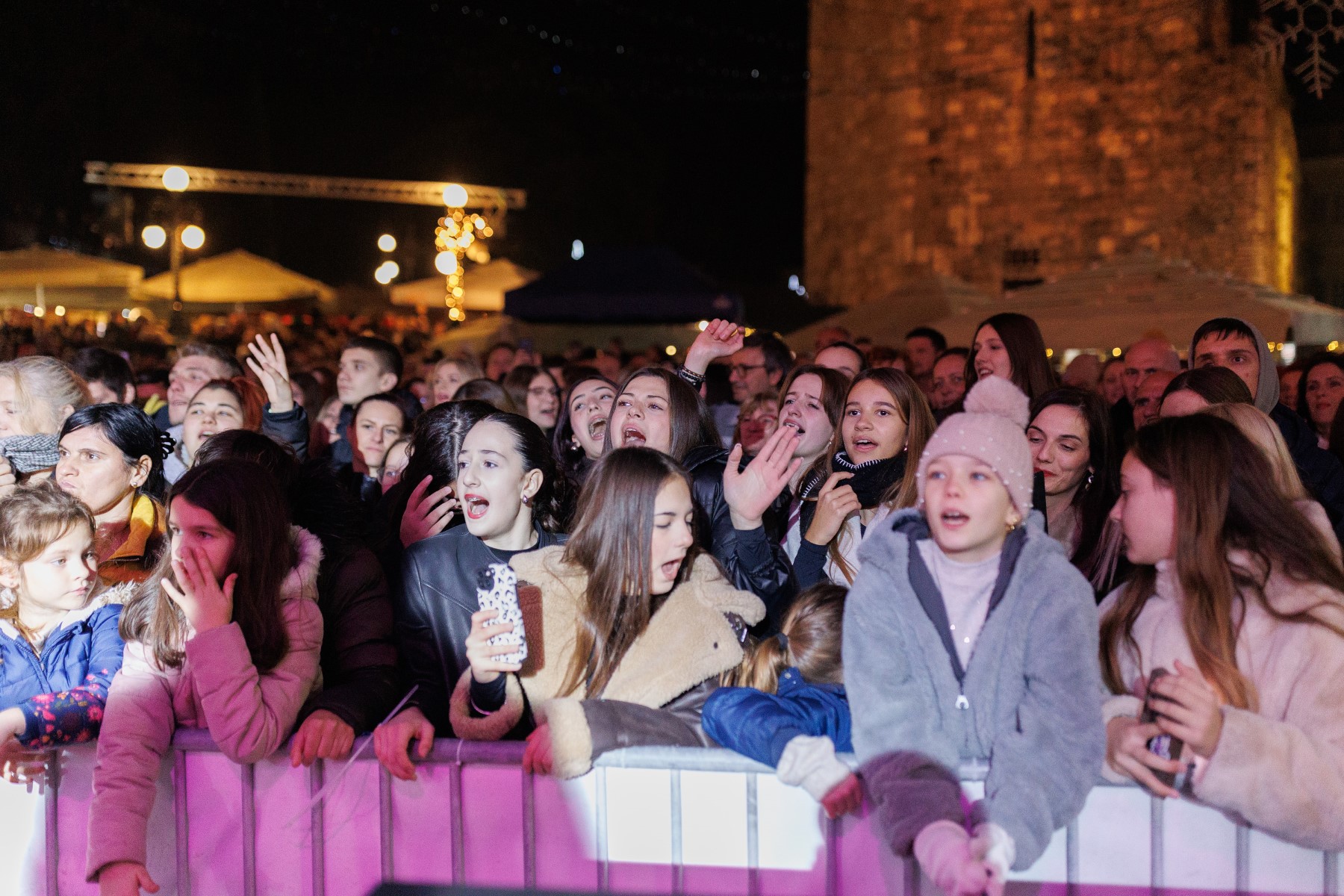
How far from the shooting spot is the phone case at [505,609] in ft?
8.61

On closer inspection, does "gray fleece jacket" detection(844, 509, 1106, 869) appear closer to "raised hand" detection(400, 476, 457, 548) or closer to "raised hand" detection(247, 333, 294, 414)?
"raised hand" detection(400, 476, 457, 548)

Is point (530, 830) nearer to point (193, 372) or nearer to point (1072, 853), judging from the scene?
point (1072, 853)

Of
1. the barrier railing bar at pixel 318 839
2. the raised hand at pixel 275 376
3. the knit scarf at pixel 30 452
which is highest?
the raised hand at pixel 275 376

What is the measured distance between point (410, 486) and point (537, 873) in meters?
2.02

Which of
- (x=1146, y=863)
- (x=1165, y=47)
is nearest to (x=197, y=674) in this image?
(x=1146, y=863)

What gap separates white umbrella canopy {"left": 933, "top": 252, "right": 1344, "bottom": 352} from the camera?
8.48m

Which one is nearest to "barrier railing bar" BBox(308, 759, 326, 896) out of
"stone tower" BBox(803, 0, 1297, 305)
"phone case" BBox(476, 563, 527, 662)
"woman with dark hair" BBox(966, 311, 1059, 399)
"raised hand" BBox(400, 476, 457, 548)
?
"phone case" BBox(476, 563, 527, 662)

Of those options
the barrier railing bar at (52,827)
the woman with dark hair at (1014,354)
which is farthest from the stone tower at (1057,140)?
the barrier railing bar at (52,827)

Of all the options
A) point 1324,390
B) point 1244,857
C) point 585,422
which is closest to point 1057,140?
point 1324,390

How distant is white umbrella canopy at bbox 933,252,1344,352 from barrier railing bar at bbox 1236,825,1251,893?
567 centimetres

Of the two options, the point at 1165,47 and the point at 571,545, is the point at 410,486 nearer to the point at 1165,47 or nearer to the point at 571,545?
the point at 571,545

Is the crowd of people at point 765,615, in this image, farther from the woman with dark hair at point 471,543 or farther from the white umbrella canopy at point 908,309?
the white umbrella canopy at point 908,309

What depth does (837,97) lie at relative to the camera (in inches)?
779

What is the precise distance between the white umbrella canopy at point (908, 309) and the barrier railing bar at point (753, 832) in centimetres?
972
